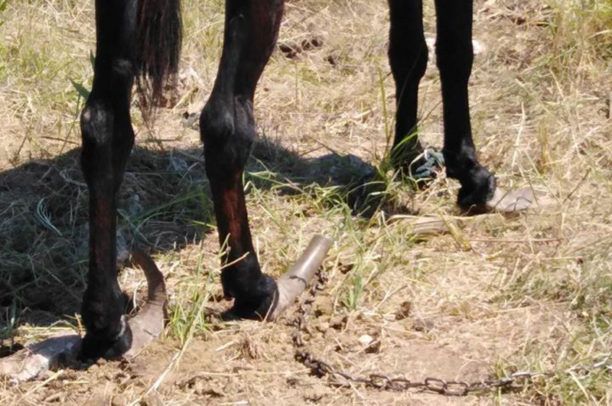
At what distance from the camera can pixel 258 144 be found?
4.97 m

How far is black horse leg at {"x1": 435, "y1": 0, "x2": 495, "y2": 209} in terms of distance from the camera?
4.41 meters

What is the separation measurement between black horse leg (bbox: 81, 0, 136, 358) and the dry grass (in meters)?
0.17

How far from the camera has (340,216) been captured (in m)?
4.37

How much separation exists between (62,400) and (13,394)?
0.47ft

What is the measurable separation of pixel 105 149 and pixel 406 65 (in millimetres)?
1659

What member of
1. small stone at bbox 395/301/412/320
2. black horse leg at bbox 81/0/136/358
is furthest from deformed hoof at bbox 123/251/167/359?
small stone at bbox 395/301/412/320

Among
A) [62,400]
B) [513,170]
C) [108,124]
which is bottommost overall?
[62,400]

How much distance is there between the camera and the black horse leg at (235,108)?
11.3 feet

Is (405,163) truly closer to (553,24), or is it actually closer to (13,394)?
(553,24)

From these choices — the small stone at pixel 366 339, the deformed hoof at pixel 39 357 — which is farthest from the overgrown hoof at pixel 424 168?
the deformed hoof at pixel 39 357

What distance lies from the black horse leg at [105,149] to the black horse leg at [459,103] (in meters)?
1.52

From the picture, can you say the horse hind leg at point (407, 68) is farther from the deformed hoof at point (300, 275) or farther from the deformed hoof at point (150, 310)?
the deformed hoof at point (150, 310)

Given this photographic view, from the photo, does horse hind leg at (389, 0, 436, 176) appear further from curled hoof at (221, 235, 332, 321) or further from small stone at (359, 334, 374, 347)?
small stone at (359, 334, 374, 347)

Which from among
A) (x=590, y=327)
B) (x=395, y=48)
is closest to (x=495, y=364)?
(x=590, y=327)
